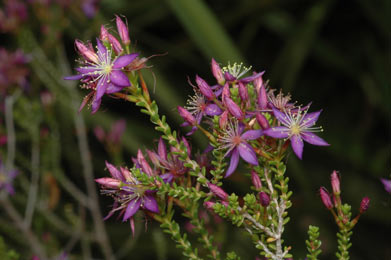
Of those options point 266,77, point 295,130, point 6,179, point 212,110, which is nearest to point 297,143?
point 295,130

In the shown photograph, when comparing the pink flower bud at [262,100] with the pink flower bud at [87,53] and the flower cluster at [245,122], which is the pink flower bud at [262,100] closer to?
the flower cluster at [245,122]

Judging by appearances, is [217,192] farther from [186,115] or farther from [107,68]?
[107,68]

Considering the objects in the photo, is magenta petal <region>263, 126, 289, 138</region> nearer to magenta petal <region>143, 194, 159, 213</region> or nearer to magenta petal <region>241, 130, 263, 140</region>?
magenta petal <region>241, 130, 263, 140</region>

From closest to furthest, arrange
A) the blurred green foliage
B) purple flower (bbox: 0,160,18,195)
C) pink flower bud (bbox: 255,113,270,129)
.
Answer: pink flower bud (bbox: 255,113,270,129) < purple flower (bbox: 0,160,18,195) < the blurred green foliage

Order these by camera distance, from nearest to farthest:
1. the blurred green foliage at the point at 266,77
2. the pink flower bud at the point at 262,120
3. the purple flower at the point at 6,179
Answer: the pink flower bud at the point at 262,120
the purple flower at the point at 6,179
the blurred green foliage at the point at 266,77

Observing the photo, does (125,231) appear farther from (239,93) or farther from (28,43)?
(239,93)

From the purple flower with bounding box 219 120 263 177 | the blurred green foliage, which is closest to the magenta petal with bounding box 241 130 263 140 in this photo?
the purple flower with bounding box 219 120 263 177

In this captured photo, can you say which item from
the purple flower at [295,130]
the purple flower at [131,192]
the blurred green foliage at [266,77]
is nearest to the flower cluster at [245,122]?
the purple flower at [295,130]
